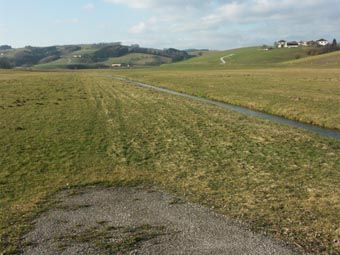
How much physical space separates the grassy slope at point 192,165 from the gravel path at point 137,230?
2.44ft

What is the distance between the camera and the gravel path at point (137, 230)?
1176 centimetres

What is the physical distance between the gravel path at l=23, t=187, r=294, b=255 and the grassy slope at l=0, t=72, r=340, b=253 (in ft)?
2.44

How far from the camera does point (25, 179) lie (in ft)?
61.5

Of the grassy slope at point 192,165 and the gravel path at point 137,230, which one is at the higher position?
the gravel path at point 137,230

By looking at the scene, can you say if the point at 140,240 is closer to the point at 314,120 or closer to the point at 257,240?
the point at 257,240

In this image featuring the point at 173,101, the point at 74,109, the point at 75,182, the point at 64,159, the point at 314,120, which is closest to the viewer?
the point at 75,182

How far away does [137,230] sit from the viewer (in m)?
13.0

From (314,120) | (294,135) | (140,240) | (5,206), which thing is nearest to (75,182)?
(5,206)

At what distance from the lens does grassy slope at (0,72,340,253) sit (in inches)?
558

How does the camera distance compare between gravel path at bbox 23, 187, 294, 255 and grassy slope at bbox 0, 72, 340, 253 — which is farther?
grassy slope at bbox 0, 72, 340, 253

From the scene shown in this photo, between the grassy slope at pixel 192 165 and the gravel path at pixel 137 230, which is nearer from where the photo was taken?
the gravel path at pixel 137 230

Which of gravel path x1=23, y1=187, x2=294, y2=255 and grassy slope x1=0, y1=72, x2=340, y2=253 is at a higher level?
gravel path x1=23, y1=187, x2=294, y2=255

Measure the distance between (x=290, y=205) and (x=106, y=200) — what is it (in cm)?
688

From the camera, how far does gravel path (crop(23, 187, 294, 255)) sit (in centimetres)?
1176
